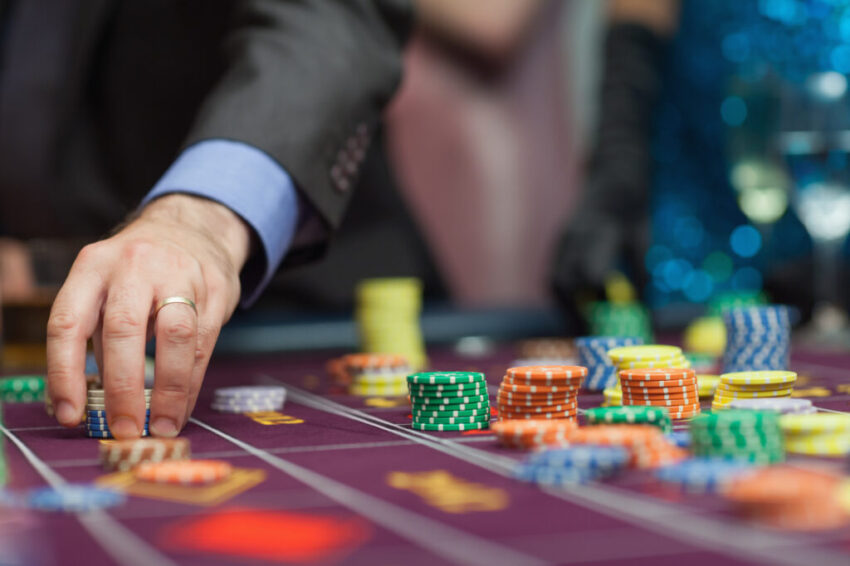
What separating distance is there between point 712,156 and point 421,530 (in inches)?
210

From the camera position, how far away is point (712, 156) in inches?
235

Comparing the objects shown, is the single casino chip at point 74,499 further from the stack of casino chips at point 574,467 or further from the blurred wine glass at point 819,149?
the blurred wine glass at point 819,149

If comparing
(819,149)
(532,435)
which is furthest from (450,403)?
(819,149)

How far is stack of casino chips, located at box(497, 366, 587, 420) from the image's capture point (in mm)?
1564

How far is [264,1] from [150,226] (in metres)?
0.91

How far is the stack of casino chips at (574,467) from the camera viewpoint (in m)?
1.13

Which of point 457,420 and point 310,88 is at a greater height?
point 310,88

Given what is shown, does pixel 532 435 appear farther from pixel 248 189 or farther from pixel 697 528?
pixel 248 189

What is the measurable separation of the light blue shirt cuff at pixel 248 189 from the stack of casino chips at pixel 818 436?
1.17 metres

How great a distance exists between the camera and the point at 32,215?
4.03 metres

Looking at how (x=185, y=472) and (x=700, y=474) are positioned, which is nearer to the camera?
(x=700, y=474)

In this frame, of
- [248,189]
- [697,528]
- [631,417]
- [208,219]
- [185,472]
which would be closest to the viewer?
[697,528]

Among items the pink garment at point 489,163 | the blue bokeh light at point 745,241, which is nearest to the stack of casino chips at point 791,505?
the blue bokeh light at point 745,241

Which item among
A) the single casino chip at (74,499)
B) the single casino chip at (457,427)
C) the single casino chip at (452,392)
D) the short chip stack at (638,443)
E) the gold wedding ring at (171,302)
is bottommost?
the single casino chip at (74,499)
